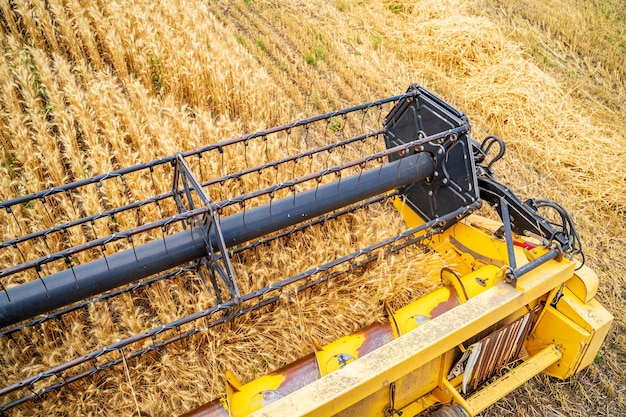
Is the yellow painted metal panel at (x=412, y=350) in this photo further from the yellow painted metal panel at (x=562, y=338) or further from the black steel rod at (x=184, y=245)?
the black steel rod at (x=184, y=245)

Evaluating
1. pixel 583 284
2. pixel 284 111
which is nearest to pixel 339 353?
pixel 583 284

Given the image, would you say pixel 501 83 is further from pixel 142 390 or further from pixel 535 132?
pixel 142 390

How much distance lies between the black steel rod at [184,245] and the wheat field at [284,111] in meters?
0.53

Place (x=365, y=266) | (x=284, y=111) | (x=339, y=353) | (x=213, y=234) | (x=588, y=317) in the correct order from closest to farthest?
(x=339, y=353), (x=213, y=234), (x=588, y=317), (x=365, y=266), (x=284, y=111)

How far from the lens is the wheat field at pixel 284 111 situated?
282 cm

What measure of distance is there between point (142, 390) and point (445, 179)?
219 cm

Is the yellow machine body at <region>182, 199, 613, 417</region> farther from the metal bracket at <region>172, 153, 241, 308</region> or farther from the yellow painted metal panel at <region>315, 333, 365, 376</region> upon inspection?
the metal bracket at <region>172, 153, 241, 308</region>

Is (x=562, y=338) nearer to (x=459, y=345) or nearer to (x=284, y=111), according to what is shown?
(x=459, y=345)

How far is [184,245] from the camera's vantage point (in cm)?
250

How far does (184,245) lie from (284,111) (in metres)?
2.69

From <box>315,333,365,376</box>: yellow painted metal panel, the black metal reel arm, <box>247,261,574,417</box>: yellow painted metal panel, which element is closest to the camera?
<box>247,261,574,417</box>: yellow painted metal panel

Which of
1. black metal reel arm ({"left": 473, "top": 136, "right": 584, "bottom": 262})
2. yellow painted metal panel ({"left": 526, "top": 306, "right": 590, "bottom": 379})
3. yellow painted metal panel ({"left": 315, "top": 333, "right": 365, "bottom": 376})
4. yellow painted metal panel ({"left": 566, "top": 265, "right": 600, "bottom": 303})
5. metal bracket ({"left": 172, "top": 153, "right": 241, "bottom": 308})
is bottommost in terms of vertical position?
yellow painted metal panel ({"left": 526, "top": 306, "right": 590, "bottom": 379})

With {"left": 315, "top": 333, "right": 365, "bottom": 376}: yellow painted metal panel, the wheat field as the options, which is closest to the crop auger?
{"left": 315, "top": 333, "right": 365, "bottom": 376}: yellow painted metal panel

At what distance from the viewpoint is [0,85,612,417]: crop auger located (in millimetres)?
2203
